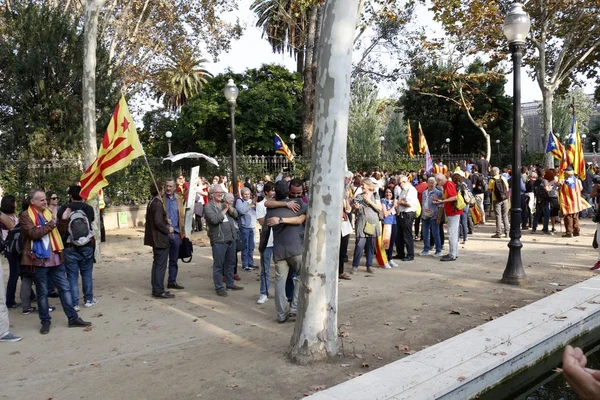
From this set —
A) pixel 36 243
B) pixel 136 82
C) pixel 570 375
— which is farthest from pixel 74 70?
pixel 570 375

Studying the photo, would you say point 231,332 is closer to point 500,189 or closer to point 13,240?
point 13,240

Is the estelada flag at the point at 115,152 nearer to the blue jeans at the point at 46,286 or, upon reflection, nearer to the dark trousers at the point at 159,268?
the dark trousers at the point at 159,268

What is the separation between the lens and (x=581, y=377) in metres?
1.68

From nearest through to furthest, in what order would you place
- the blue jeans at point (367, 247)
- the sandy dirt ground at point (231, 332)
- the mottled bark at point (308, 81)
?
the sandy dirt ground at point (231, 332) < the blue jeans at point (367, 247) < the mottled bark at point (308, 81)

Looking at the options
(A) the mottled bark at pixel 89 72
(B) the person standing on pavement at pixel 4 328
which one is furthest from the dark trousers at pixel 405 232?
(B) the person standing on pavement at pixel 4 328

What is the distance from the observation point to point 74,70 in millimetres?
19203

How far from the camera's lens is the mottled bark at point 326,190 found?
501 centimetres

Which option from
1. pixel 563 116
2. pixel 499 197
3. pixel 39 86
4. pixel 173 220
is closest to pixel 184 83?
pixel 39 86

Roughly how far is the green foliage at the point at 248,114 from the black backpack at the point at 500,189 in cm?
1878

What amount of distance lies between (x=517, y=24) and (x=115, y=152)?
6967mm

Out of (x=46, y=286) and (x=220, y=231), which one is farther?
(x=220, y=231)

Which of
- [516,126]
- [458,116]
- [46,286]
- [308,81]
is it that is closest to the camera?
[46,286]

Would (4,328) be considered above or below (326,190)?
below

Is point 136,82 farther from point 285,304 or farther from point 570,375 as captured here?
point 570,375
